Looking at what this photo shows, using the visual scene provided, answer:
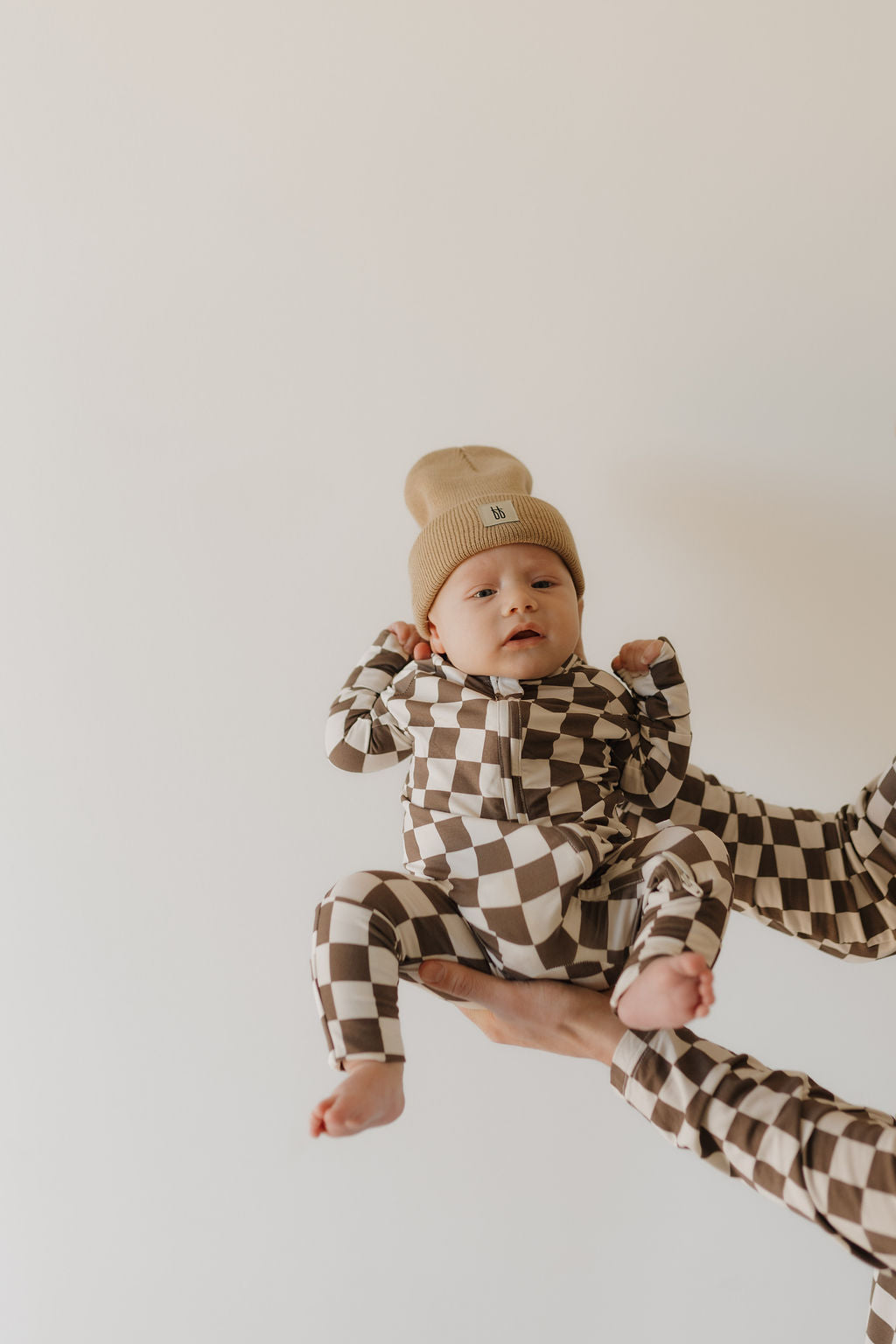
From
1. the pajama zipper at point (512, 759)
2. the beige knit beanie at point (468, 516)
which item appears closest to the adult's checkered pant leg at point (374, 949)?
the pajama zipper at point (512, 759)

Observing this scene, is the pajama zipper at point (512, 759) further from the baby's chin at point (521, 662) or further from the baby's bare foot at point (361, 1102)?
the baby's bare foot at point (361, 1102)

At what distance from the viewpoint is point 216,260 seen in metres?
1.29

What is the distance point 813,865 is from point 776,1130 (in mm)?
415

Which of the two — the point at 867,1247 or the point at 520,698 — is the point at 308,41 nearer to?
the point at 520,698

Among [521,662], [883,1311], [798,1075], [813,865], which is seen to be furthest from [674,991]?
[883,1311]

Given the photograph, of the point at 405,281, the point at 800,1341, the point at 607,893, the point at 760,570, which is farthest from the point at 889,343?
the point at 800,1341

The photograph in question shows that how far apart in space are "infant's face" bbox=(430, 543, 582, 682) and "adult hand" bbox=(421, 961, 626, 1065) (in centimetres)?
32

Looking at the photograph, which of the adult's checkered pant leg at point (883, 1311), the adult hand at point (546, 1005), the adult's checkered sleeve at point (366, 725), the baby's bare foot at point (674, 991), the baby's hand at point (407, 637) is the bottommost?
the adult's checkered pant leg at point (883, 1311)

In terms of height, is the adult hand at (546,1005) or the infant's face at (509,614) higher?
the infant's face at (509,614)

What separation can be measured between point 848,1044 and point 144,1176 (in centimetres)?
106

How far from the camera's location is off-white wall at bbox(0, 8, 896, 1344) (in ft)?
4.12

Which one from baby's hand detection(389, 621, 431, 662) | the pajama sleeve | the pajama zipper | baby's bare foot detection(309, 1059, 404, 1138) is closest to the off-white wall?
baby's hand detection(389, 621, 431, 662)

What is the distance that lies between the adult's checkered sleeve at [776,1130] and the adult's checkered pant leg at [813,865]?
278mm

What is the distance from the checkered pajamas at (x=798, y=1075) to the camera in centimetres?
82
